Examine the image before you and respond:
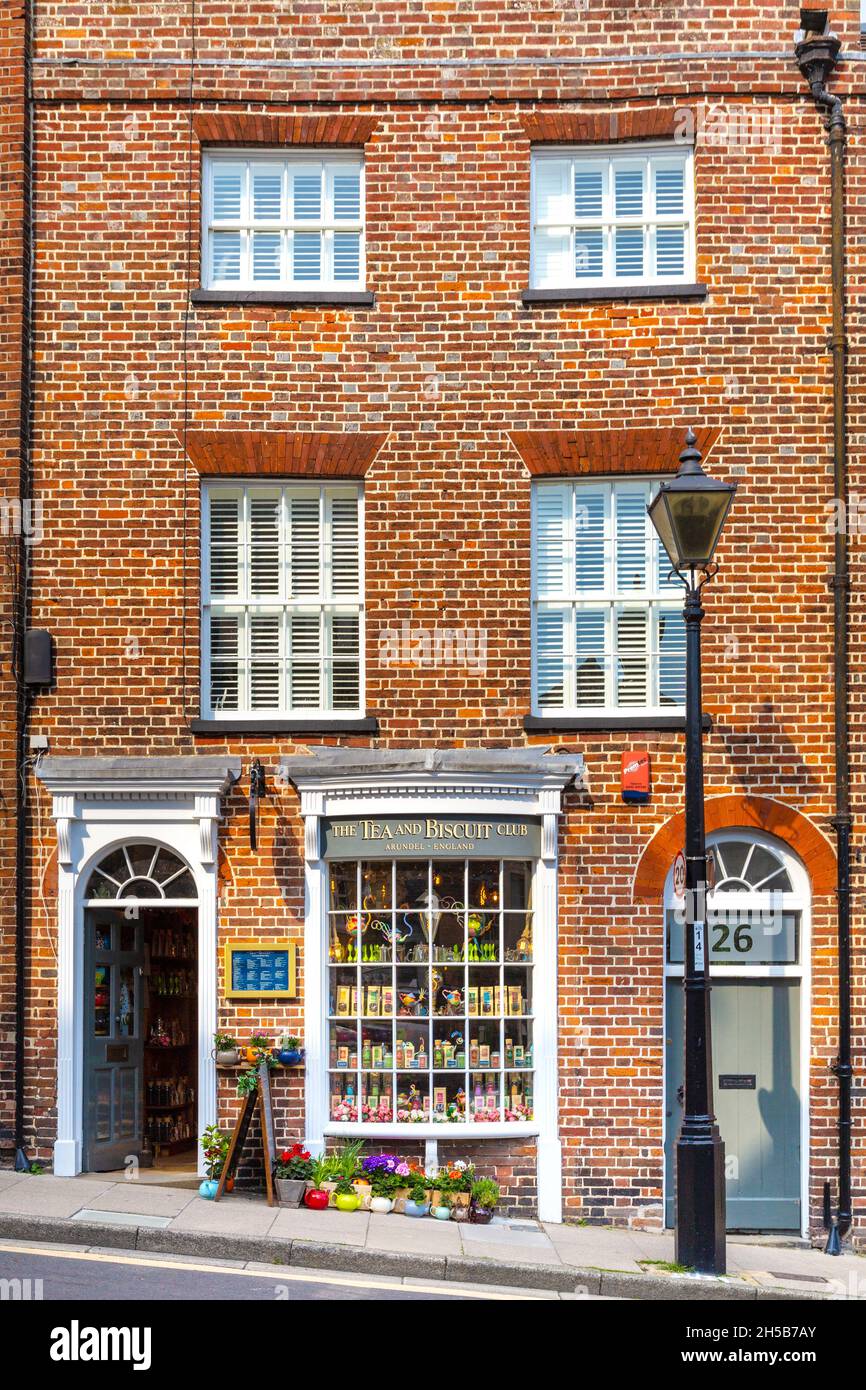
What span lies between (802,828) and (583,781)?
183 cm

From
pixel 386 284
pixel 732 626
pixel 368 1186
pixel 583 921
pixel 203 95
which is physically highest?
pixel 203 95

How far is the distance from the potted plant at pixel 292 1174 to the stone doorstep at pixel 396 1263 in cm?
138

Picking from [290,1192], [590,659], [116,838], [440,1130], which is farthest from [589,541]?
[290,1192]

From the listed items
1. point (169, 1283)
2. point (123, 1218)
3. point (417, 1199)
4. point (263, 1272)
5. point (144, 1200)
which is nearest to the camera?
point (169, 1283)

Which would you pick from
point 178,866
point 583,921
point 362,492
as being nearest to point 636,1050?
point 583,921

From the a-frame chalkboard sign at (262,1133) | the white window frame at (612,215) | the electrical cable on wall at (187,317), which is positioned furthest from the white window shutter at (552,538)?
the a-frame chalkboard sign at (262,1133)

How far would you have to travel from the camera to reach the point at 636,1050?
13609 millimetres

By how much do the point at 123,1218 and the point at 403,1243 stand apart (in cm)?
201

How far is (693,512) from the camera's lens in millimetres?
11578

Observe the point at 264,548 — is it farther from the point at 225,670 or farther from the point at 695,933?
the point at 695,933

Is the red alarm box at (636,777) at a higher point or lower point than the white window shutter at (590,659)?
lower

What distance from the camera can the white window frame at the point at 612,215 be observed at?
14297 millimetres

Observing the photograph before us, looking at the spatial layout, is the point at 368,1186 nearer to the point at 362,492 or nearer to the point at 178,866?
the point at 178,866

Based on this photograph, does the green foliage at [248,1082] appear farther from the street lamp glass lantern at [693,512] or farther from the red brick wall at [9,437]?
the street lamp glass lantern at [693,512]
